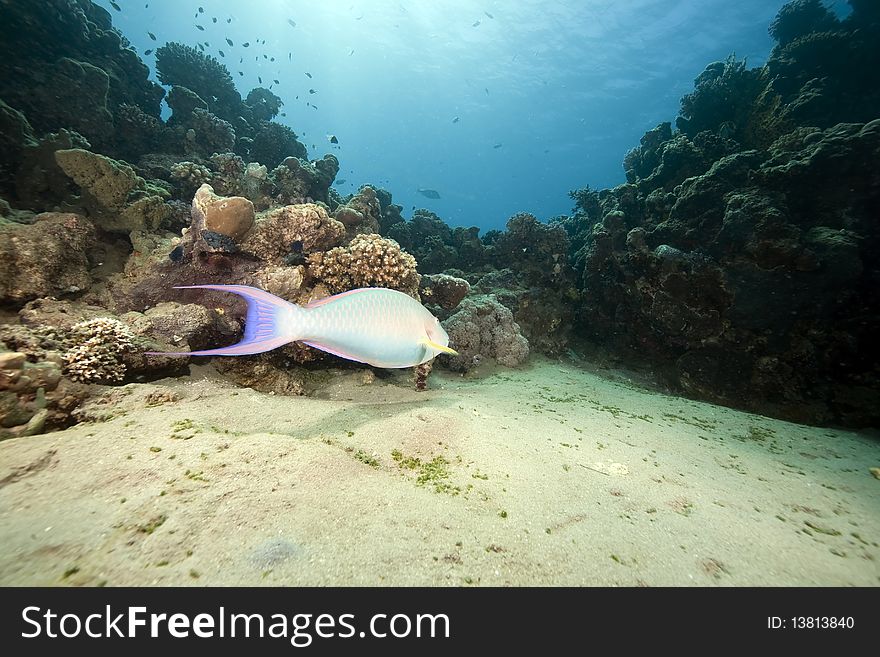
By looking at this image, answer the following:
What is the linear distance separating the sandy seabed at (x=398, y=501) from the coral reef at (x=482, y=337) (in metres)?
3.22

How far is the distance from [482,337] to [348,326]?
228 inches

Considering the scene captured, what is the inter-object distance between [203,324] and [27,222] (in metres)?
2.69

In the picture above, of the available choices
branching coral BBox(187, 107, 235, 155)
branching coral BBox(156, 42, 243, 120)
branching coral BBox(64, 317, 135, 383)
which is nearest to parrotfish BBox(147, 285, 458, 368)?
branching coral BBox(64, 317, 135, 383)

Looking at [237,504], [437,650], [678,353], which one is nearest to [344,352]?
[237,504]

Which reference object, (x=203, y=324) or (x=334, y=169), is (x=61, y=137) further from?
(x=334, y=169)

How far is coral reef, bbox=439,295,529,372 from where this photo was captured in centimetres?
729

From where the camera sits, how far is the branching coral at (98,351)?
3.11 m

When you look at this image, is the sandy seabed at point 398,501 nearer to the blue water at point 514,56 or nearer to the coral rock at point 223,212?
the coral rock at point 223,212

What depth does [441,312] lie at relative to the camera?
8344 millimetres

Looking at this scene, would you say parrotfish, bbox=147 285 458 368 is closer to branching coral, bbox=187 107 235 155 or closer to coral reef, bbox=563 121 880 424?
coral reef, bbox=563 121 880 424

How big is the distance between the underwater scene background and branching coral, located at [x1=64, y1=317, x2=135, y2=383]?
0.03m

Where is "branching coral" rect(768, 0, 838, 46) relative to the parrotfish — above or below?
above

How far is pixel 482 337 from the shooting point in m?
7.60

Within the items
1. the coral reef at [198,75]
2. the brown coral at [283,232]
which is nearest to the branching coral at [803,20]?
the brown coral at [283,232]
